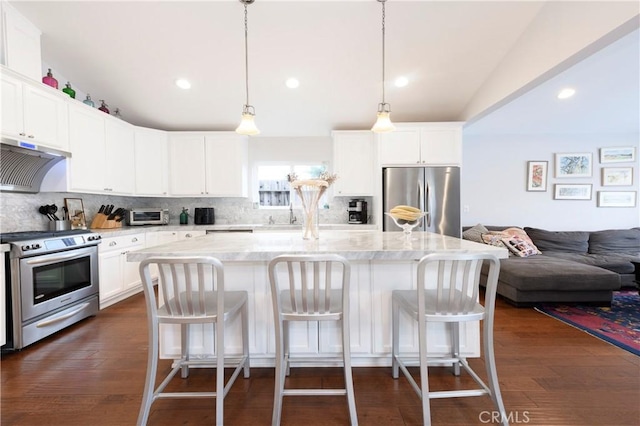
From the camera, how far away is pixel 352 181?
442cm

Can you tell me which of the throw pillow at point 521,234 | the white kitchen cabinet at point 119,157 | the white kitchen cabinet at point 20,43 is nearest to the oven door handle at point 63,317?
the white kitchen cabinet at point 119,157

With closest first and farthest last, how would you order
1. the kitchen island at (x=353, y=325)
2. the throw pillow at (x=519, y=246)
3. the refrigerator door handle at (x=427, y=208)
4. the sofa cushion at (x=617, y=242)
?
1. the kitchen island at (x=353, y=325)
2. the refrigerator door handle at (x=427, y=208)
3. the throw pillow at (x=519, y=246)
4. the sofa cushion at (x=617, y=242)

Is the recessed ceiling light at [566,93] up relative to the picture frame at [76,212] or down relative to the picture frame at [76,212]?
up

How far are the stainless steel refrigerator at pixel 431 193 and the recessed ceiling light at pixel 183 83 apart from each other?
2.95m

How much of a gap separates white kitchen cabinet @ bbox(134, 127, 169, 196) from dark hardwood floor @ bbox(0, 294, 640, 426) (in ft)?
7.82

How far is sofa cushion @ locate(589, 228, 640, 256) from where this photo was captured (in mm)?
4336

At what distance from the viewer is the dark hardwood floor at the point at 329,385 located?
158 cm

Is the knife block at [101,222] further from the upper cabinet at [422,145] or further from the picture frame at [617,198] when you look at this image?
the picture frame at [617,198]

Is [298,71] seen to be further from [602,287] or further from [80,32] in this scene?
[602,287]

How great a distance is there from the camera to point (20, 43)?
2.67 metres

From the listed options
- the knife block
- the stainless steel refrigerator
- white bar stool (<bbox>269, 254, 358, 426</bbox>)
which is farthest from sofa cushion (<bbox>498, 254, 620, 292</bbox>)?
the knife block

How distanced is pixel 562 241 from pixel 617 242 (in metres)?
0.80

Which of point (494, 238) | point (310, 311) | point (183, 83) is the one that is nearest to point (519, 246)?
point (494, 238)

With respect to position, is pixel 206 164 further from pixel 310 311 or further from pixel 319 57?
pixel 310 311
